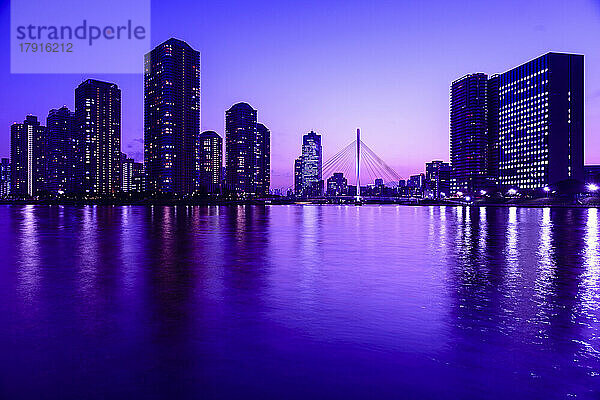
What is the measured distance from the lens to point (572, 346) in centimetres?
928

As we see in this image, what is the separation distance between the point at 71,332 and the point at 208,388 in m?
5.17

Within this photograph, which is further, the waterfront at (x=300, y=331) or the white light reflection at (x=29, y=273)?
the white light reflection at (x=29, y=273)

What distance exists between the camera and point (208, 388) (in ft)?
24.1

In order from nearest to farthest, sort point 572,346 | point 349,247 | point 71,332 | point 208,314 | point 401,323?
1. point 572,346
2. point 71,332
3. point 401,323
4. point 208,314
5. point 349,247

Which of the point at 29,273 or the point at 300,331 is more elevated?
the point at 300,331

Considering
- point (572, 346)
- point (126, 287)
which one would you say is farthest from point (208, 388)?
point (126, 287)

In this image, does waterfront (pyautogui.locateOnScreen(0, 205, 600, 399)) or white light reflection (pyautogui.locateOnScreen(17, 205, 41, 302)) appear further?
white light reflection (pyautogui.locateOnScreen(17, 205, 41, 302))

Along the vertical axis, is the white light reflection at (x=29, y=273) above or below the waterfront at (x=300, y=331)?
below

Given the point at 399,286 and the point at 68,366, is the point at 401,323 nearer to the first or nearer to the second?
the point at 399,286

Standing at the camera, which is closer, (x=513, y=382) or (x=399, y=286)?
(x=513, y=382)

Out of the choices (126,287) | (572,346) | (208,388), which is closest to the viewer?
(208,388)

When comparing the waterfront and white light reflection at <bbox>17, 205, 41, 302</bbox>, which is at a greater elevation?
the waterfront

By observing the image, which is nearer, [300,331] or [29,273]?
[300,331]

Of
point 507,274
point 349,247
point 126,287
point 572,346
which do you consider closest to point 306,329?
point 572,346
